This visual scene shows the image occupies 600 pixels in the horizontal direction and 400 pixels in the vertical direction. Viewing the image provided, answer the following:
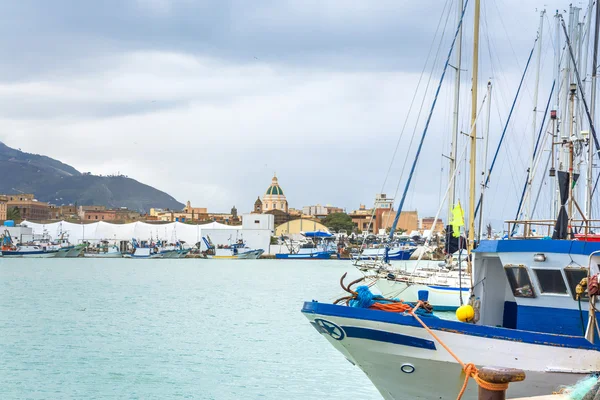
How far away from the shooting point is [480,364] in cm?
1355

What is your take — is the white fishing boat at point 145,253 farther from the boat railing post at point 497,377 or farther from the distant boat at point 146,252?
the boat railing post at point 497,377

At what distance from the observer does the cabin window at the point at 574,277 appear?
46.4 ft

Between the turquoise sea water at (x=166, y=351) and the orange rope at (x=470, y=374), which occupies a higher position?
the orange rope at (x=470, y=374)

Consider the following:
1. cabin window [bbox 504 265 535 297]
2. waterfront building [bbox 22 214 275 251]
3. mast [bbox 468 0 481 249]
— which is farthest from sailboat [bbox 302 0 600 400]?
waterfront building [bbox 22 214 275 251]

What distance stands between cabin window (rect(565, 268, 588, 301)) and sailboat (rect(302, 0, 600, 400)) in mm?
18

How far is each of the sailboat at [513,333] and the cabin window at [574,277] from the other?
0.06 ft

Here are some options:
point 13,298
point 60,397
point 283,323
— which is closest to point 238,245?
point 13,298

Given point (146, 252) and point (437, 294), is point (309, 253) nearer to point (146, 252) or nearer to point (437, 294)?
point (146, 252)

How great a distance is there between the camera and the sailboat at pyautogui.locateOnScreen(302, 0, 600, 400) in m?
13.5

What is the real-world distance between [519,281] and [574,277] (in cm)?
104

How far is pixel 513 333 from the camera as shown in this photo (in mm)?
13508

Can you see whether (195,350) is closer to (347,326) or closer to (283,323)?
(283,323)

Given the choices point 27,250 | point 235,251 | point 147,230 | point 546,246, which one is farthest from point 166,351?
point 147,230

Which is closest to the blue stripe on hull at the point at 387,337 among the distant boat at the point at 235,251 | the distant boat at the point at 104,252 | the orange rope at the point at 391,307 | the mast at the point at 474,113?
the orange rope at the point at 391,307
